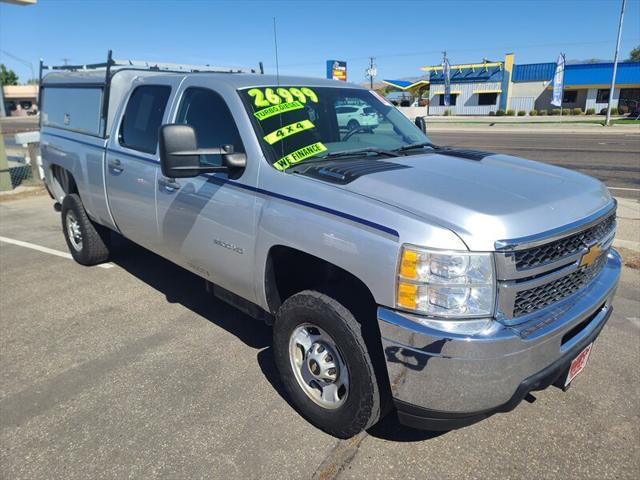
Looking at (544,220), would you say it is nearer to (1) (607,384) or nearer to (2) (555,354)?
(2) (555,354)

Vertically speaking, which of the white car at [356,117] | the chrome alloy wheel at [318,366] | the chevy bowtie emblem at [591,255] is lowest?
the chrome alloy wheel at [318,366]

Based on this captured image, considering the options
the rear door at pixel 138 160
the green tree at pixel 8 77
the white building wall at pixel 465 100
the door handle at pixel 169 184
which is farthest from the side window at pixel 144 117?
the green tree at pixel 8 77

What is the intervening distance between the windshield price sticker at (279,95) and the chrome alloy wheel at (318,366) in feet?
4.91

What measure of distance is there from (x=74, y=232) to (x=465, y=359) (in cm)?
498

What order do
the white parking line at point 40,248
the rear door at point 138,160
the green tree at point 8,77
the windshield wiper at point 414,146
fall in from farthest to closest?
the green tree at point 8,77 < the white parking line at point 40,248 < the rear door at point 138,160 < the windshield wiper at point 414,146

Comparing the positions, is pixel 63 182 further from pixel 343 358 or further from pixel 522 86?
pixel 522 86

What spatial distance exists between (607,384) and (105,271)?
4.88 meters

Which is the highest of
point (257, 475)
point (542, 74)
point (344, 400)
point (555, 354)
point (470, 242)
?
point (542, 74)

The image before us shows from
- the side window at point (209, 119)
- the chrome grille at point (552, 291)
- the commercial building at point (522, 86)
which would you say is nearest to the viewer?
the chrome grille at point (552, 291)

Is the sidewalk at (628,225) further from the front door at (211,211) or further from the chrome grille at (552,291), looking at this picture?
the front door at (211,211)

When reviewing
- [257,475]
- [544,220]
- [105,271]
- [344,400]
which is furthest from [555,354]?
[105,271]

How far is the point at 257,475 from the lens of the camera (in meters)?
2.48

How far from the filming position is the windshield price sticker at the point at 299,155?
2930 mm

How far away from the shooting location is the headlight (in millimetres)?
2107
